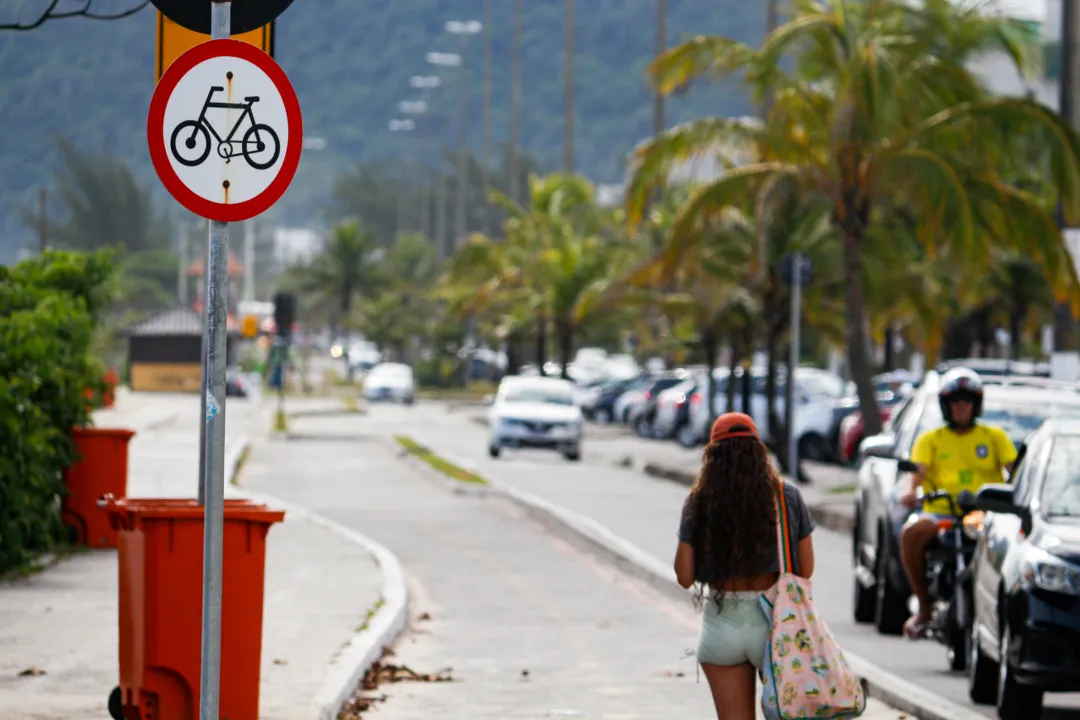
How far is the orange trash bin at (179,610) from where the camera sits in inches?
339

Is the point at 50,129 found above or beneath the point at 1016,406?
above

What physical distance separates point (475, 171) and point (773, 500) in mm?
179003

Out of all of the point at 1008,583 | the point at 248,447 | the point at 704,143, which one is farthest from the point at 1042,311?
the point at 1008,583

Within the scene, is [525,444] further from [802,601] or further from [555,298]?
[802,601]

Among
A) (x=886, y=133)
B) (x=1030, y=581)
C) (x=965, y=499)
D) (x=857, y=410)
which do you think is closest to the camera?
(x=1030, y=581)

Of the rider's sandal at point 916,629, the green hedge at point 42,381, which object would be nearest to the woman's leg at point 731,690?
the rider's sandal at point 916,629

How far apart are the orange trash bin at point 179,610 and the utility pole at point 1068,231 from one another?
1673 cm

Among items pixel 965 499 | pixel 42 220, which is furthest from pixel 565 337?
pixel 965 499

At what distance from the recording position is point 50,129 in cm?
1390

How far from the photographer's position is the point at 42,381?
16.8 metres

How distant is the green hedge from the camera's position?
1516cm

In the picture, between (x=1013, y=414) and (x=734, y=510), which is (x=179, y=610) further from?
(x=1013, y=414)

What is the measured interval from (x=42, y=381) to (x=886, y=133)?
565 inches

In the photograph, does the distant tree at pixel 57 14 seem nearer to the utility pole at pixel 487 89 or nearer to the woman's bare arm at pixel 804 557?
the woman's bare arm at pixel 804 557
